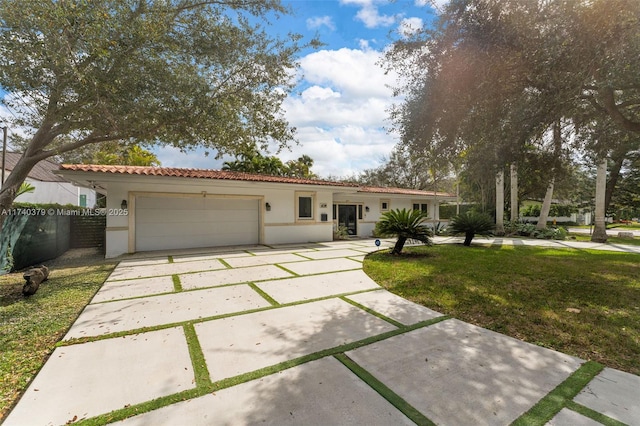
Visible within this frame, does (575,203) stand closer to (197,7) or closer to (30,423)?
(197,7)

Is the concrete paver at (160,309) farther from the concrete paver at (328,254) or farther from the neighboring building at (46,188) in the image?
the neighboring building at (46,188)

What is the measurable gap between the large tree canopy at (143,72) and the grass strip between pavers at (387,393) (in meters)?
5.34

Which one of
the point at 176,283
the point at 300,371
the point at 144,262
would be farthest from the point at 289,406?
the point at 144,262

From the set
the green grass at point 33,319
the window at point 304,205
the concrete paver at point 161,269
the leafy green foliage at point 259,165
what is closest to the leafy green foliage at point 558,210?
the leafy green foliage at point 259,165

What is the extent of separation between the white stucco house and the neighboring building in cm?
1179

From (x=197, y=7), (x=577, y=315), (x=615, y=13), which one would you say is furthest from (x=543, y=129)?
(x=197, y=7)

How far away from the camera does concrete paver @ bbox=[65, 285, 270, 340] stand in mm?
3605

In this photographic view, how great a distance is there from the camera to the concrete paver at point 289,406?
1.95 meters

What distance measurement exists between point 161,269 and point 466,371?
6968 mm

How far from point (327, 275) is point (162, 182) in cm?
680

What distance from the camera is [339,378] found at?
245 cm

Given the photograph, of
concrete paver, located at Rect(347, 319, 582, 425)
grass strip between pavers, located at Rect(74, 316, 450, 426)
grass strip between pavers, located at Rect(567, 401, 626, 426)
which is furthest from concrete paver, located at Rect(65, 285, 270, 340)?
grass strip between pavers, located at Rect(567, 401, 626, 426)

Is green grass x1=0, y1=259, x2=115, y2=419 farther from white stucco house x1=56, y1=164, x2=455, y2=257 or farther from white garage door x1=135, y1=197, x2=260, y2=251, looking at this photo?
white garage door x1=135, y1=197, x2=260, y2=251

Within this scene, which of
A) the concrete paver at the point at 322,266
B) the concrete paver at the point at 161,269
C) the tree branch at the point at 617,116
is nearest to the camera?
the tree branch at the point at 617,116
